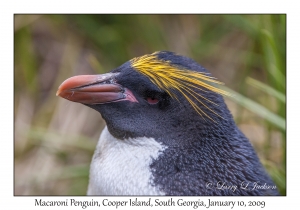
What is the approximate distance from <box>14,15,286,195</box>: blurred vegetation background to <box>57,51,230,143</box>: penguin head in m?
1.01

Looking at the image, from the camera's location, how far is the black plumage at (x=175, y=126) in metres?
1.70

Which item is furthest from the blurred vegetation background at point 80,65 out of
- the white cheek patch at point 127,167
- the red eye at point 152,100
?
the red eye at point 152,100

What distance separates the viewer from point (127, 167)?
1.76 m

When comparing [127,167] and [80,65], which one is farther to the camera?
[80,65]

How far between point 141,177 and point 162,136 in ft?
0.56

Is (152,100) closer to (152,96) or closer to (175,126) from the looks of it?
(152,96)

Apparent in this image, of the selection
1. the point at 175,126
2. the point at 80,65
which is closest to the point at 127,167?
the point at 175,126

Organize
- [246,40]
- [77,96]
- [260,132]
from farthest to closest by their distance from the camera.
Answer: [246,40]
[260,132]
[77,96]

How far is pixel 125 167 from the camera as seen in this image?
176 centimetres

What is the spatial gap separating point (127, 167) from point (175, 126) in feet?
0.78

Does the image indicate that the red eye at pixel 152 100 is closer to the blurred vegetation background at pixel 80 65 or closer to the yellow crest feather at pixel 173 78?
the yellow crest feather at pixel 173 78

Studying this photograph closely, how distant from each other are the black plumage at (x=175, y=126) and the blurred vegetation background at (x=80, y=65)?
3.16ft
